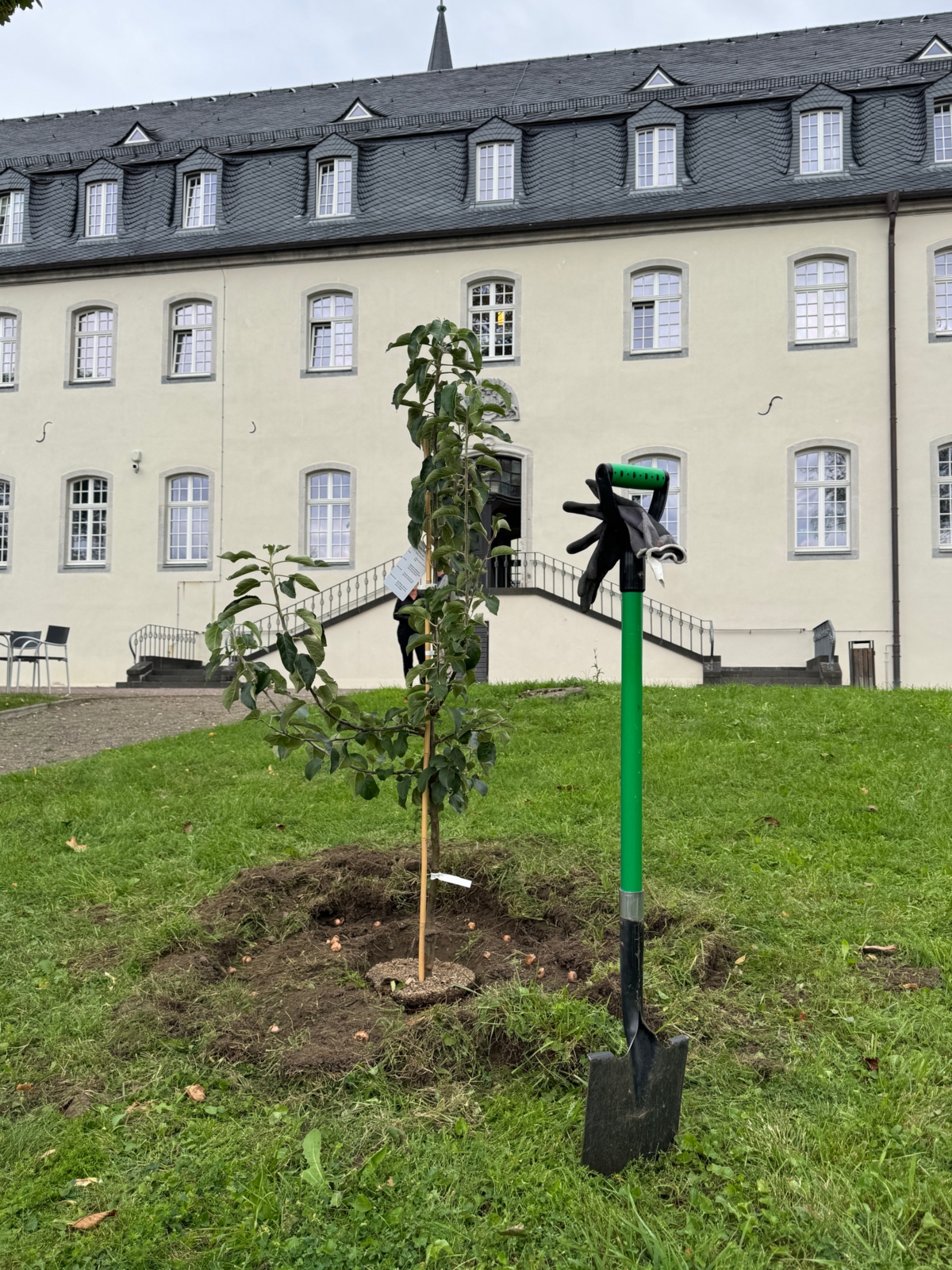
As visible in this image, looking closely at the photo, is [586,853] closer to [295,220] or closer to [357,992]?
[357,992]

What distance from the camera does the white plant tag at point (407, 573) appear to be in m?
3.18

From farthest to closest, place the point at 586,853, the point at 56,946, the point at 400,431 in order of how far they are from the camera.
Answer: the point at 400,431, the point at 586,853, the point at 56,946

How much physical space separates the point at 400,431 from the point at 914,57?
462 inches

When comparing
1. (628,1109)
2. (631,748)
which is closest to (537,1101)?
(628,1109)

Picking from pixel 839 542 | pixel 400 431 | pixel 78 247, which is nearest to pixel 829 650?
pixel 839 542

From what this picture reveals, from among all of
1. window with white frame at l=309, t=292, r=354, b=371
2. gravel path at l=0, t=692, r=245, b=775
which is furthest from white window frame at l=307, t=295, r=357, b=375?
gravel path at l=0, t=692, r=245, b=775

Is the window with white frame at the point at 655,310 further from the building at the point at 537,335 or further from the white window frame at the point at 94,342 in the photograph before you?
the white window frame at the point at 94,342

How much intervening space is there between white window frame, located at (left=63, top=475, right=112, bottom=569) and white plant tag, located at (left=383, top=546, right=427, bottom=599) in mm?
18246

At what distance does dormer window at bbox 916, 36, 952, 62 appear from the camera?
18969 millimetres

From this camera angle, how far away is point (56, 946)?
3.93 metres

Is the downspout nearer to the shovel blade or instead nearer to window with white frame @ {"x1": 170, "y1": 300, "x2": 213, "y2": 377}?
window with white frame @ {"x1": 170, "y1": 300, "x2": 213, "y2": 377}

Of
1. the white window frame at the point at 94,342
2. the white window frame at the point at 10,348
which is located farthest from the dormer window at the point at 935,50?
the white window frame at the point at 10,348

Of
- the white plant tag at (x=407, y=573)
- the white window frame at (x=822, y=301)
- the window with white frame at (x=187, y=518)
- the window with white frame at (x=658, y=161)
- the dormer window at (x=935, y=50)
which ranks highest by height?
the dormer window at (x=935, y=50)

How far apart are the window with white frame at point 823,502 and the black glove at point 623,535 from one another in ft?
51.2
